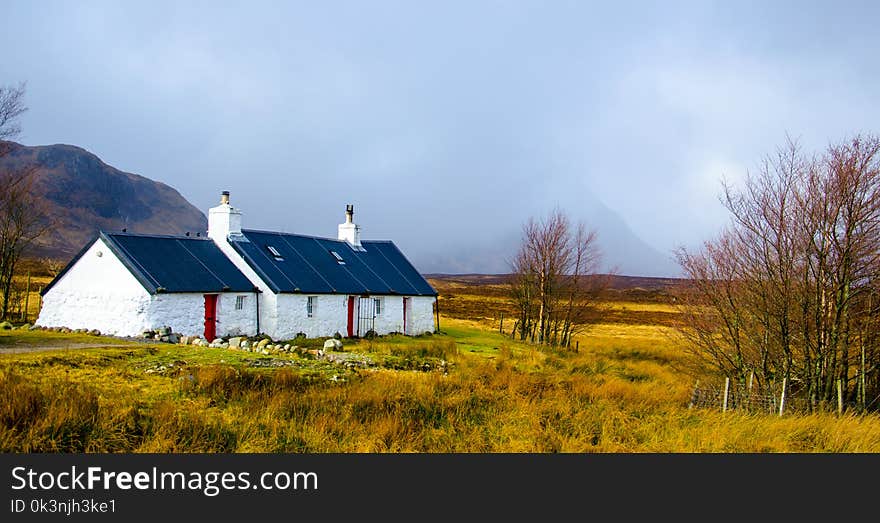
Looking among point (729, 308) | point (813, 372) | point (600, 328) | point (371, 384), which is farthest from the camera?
point (600, 328)

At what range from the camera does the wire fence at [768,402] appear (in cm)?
1484

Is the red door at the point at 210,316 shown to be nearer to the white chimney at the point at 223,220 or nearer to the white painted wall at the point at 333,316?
the white painted wall at the point at 333,316

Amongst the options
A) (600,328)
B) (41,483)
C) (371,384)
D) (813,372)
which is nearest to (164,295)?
(371,384)

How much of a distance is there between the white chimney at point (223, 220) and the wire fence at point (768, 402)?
22.4m

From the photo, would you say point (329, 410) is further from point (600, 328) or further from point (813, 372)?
point (600, 328)

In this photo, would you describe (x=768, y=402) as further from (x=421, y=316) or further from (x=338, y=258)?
(x=338, y=258)

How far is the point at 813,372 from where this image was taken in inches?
620

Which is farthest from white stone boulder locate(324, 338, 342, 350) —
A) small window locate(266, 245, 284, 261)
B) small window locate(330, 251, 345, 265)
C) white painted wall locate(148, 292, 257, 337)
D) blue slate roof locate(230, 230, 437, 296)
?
small window locate(330, 251, 345, 265)

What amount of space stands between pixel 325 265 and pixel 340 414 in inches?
891

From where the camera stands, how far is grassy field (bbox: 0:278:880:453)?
9328 mm

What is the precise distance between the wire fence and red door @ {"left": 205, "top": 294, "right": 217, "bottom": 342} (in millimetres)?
19306

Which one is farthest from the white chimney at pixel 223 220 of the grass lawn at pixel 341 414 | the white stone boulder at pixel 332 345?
the grass lawn at pixel 341 414

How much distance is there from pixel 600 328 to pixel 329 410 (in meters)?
52.1

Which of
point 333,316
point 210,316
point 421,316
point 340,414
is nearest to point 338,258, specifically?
point 333,316
